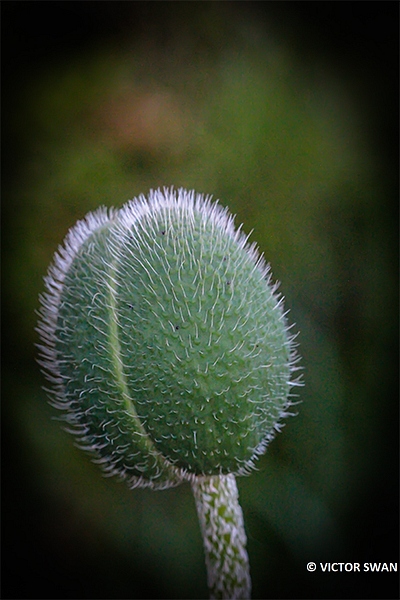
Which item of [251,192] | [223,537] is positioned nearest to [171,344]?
[223,537]

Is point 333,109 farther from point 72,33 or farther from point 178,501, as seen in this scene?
point 178,501

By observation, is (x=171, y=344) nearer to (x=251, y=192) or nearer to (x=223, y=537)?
(x=223, y=537)

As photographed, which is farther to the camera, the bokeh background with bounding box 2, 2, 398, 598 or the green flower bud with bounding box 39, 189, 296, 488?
the bokeh background with bounding box 2, 2, 398, 598

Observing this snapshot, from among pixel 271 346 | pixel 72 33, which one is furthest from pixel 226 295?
pixel 72 33

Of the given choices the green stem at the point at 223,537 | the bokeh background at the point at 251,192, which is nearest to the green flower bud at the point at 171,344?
the green stem at the point at 223,537

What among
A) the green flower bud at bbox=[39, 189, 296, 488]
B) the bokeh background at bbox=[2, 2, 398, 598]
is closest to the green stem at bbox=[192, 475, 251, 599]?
the green flower bud at bbox=[39, 189, 296, 488]

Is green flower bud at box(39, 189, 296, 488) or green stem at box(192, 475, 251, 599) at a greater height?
green flower bud at box(39, 189, 296, 488)

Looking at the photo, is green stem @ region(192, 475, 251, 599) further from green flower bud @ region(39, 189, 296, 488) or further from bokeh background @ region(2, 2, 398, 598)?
bokeh background @ region(2, 2, 398, 598)
